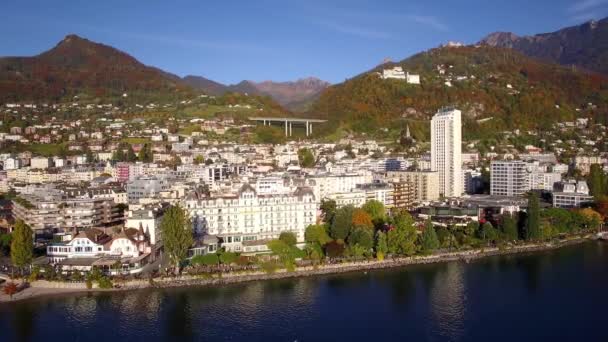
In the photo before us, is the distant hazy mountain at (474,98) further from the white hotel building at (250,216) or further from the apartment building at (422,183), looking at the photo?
the white hotel building at (250,216)

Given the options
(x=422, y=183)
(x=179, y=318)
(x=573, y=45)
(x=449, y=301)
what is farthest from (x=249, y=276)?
Answer: (x=573, y=45)

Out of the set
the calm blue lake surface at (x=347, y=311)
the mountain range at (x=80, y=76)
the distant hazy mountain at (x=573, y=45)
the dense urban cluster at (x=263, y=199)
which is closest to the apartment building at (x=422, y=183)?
the dense urban cluster at (x=263, y=199)

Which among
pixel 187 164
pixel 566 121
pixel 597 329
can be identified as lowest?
pixel 597 329

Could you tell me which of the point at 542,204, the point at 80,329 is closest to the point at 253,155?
the point at 542,204

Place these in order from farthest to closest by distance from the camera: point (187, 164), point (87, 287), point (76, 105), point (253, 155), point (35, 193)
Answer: point (76, 105) < point (253, 155) < point (187, 164) < point (35, 193) < point (87, 287)

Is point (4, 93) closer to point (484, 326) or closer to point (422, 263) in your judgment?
point (422, 263)

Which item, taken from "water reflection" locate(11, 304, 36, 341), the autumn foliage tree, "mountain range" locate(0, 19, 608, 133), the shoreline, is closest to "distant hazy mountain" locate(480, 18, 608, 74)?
"mountain range" locate(0, 19, 608, 133)
